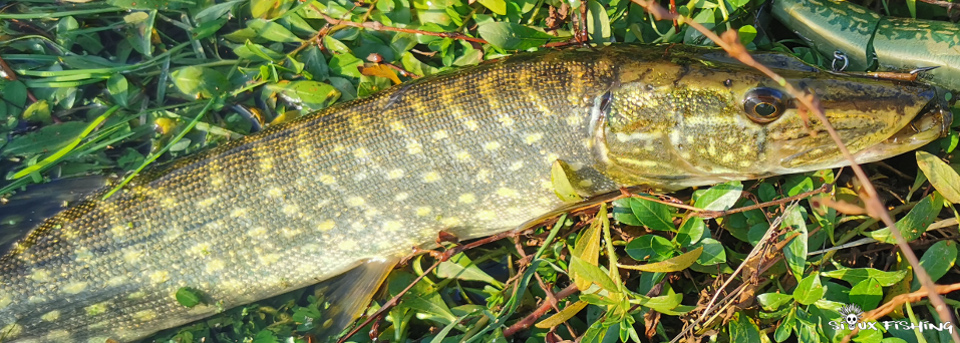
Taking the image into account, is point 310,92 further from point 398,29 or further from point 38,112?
point 38,112

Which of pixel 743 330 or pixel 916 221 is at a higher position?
pixel 916 221

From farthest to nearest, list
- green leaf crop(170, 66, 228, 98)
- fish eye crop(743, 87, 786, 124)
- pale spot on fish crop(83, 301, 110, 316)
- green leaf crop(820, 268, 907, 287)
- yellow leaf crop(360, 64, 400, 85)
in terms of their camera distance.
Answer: green leaf crop(170, 66, 228, 98) → yellow leaf crop(360, 64, 400, 85) → pale spot on fish crop(83, 301, 110, 316) → green leaf crop(820, 268, 907, 287) → fish eye crop(743, 87, 786, 124)

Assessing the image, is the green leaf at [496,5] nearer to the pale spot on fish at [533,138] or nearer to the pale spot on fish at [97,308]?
the pale spot on fish at [533,138]

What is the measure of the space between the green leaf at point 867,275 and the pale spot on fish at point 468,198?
1259mm

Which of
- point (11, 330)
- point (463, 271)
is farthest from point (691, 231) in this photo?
point (11, 330)

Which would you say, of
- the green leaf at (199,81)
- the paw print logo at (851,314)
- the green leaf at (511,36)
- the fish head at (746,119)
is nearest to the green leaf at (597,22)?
the green leaf at (511,36)

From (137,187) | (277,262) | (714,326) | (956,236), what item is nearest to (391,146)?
(277,262)

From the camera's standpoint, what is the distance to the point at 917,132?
6.72ft

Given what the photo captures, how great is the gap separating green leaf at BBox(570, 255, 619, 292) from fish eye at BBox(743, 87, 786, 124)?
705 millimetres

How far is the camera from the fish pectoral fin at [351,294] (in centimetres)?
253

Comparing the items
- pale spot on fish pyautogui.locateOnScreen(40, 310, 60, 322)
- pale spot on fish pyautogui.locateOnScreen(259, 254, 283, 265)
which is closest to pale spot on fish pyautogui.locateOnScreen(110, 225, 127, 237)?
pale spot on fish pyautogui.locateOnScreen(40, 310, 60, 322)

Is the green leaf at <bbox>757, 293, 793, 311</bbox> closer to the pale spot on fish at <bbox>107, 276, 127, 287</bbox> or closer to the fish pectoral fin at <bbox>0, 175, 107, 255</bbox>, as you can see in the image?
the pale spot on fish at <bbox>107, 276, 127, 287</bbox>

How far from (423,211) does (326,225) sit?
1.22 feet

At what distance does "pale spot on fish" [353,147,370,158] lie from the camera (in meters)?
2.28
